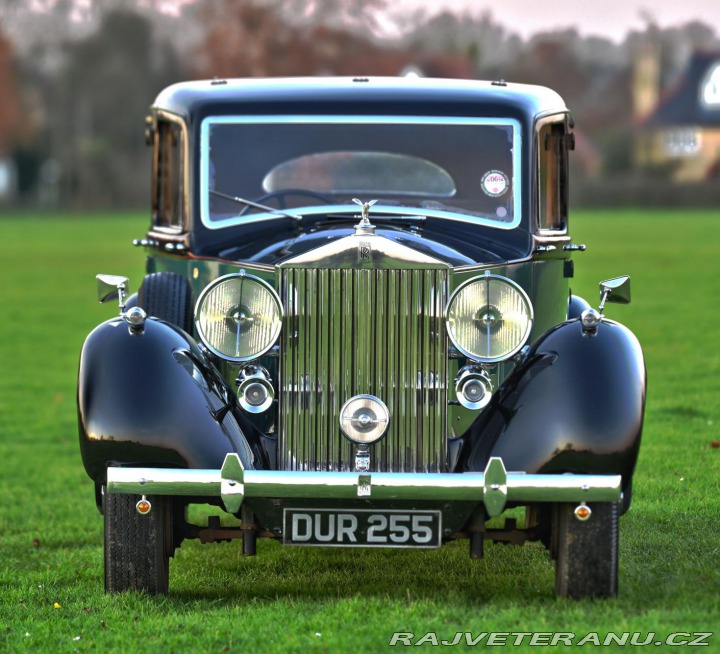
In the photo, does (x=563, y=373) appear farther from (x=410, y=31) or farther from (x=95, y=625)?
(x=410, y=31)

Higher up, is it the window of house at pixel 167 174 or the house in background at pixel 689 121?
the house in background at pixel 689 121

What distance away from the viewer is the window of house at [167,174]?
7.34 meters

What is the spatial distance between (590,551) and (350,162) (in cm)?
266

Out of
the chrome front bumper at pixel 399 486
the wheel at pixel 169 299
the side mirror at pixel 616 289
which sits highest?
the side mirror at pixel 616 289

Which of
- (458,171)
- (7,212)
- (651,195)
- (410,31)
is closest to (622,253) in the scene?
(458,171)

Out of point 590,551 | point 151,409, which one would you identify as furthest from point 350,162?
point 590,551

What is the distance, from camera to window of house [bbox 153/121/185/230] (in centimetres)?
734

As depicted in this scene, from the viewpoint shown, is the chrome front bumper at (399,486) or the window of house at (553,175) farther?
the window of house at (553,175)

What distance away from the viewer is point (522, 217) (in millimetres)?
6859
